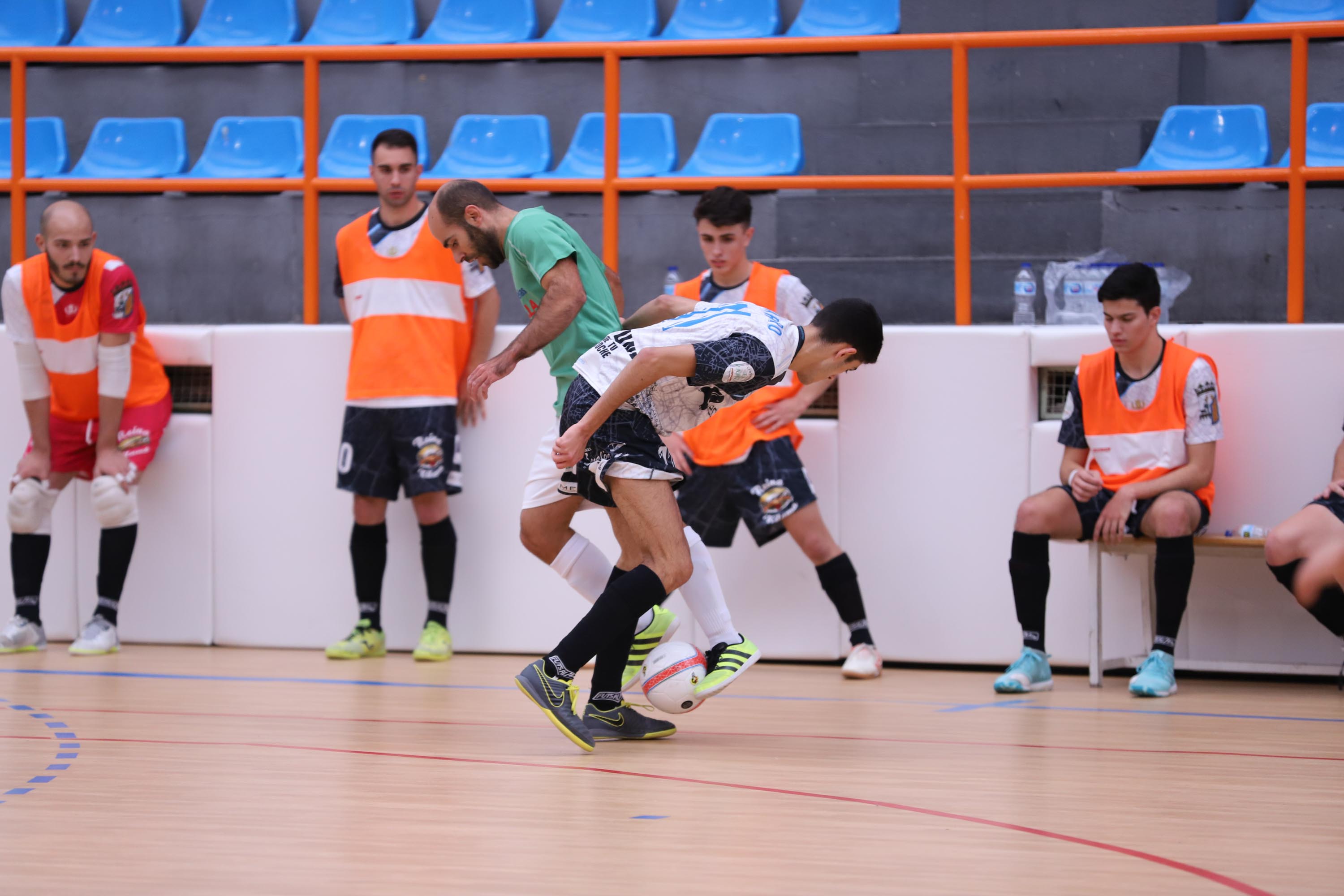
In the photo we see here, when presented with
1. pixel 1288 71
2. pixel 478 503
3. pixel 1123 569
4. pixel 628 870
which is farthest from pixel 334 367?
pixel 1288 71

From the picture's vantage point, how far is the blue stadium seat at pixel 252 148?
→ 9.29 m

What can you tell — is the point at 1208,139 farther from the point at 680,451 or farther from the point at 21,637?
the point at 21,637

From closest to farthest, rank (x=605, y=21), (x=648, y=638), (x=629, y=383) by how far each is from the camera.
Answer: (x=629, y=383) → (x=648, y=638) → (x=605, y=21)

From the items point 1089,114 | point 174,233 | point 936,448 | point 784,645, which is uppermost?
point 1089,114

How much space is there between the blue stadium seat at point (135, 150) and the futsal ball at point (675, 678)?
6749 mm

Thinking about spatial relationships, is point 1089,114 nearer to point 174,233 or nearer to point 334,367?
point 334,367

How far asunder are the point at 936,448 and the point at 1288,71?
432 centimetres

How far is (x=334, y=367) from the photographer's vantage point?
6141mm

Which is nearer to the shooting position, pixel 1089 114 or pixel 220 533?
pixel 220 533

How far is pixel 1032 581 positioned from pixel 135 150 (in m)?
7.01

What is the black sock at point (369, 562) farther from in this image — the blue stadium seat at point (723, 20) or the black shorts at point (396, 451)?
the blue stadium seat at point (723, 20)

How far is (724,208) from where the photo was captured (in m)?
5.30

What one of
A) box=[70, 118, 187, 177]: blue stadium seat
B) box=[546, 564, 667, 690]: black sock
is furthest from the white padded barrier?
box=[70, 118, 187, 177]: blue stadium seat

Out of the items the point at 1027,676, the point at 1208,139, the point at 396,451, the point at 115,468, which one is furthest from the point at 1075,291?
the point at 115,468
